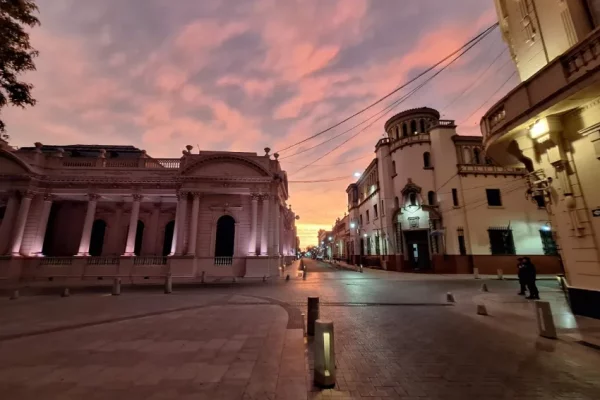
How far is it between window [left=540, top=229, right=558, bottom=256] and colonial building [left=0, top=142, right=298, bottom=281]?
23622 millimetres

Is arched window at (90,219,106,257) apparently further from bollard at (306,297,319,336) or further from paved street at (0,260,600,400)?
bollard at (306,297,319,336)

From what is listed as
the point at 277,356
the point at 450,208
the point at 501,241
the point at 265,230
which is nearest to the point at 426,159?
the point at 450,208

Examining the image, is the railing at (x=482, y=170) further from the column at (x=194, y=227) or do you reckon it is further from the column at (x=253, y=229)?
the column at (x=194, y=227)

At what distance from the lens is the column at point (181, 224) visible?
20.1 meters

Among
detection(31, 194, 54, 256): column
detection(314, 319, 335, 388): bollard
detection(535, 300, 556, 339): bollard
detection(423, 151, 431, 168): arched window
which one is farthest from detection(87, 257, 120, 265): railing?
detection(423, 151, 431, 168): arched window

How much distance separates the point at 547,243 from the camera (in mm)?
21922

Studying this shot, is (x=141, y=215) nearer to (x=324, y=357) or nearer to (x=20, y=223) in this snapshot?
(x=20, y=223)

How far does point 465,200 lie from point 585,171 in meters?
17.2

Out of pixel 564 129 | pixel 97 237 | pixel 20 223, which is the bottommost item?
pixel 97 237

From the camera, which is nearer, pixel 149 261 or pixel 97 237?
pixel 149 261

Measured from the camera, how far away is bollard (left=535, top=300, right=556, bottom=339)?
5.60 metres

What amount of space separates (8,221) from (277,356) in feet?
91.1

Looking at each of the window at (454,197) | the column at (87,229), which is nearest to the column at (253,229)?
the column at (87,229)

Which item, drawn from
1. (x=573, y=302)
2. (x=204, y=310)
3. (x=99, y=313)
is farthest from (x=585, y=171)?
(x=99, y=313)
